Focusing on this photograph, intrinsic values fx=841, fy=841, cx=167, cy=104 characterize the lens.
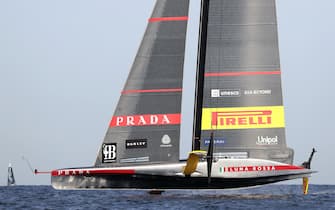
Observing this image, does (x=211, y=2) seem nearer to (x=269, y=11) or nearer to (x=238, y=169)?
(x=269, y=11)

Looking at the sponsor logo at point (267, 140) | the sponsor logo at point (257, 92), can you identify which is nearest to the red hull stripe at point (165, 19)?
the sponsor logo at point (257, 92)

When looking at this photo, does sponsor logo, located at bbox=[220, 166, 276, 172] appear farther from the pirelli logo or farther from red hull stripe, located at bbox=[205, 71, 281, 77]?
red hull stripe, located at bbox=[205, 71, 281, 77]

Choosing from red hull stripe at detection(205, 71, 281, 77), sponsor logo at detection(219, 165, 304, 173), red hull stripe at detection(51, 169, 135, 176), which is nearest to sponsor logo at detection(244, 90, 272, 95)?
red hull stripe at detection(205, 71, 281, 77)

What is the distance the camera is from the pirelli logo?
33469mm

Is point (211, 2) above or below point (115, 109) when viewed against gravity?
above

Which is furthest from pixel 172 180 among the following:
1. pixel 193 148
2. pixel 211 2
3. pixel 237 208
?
pixel 211 2

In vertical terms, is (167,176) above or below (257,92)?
below

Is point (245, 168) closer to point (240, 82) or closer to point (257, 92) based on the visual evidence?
point (257, 92)

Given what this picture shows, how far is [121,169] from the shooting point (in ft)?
106

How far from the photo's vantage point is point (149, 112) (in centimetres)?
3291

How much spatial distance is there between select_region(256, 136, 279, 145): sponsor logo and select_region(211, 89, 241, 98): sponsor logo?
1.98m

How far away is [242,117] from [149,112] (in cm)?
377

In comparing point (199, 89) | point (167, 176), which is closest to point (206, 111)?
point (199, 89)

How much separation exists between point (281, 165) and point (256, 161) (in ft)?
3.50
